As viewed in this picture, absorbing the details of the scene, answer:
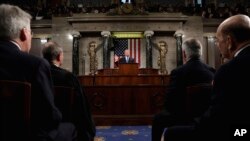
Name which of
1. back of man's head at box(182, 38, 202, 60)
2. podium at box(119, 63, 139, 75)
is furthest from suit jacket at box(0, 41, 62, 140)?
podium at box(119, 63, 139, 75)

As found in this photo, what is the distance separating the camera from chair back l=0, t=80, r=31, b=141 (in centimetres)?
165

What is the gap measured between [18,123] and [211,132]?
99 centimetres

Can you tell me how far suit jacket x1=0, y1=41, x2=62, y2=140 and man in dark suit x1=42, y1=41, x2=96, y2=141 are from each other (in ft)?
2.92

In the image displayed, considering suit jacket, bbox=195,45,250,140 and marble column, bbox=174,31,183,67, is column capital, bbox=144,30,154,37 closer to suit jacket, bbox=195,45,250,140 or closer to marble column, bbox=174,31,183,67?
marble column, bbox=174,31,183,67

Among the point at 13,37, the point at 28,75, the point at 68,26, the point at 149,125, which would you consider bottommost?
the point at 149,125

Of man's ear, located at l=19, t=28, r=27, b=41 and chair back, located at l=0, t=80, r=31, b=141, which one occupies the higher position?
man's ear, located at l=19, t=28, r=27, b=41

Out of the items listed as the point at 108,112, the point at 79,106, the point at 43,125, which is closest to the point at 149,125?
the point at 108,112

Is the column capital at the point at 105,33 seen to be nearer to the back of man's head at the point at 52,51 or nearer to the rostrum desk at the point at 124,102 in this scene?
the rostrum desk at the point at 124,102

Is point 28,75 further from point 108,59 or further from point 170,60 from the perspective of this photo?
point 170,60

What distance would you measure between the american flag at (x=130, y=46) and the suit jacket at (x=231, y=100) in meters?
14.9

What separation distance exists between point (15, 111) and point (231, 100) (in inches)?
42.8

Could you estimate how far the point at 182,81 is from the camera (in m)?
3.12

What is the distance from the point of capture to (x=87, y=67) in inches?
686

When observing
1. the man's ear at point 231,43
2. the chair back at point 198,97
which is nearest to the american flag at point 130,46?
the chair back at point 198,97
